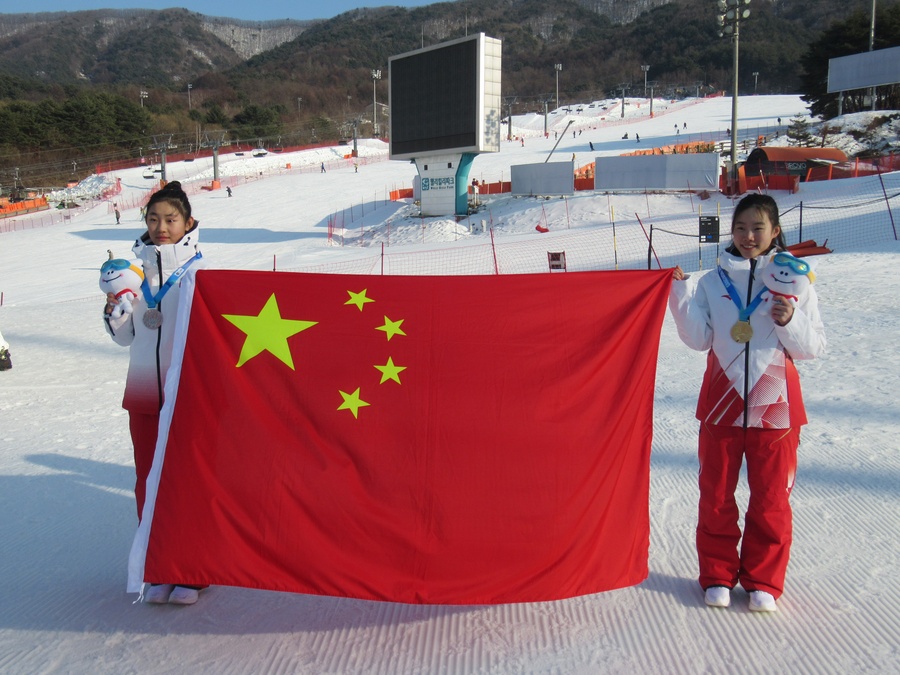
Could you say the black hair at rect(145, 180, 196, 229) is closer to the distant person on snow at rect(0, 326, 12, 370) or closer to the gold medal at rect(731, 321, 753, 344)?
the gold medal at rect(731, 321, 753, 344)

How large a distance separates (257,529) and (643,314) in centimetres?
186

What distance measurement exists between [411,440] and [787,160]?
3087 centimetres

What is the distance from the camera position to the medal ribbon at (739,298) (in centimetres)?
302

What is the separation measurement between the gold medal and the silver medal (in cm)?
249

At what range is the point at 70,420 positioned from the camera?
6.64 meters

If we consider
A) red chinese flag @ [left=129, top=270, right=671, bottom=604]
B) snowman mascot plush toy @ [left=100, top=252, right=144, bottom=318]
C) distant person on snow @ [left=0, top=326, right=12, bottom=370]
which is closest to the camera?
red chinese flag @ [left=129, top=270, right=671, bottom=604]

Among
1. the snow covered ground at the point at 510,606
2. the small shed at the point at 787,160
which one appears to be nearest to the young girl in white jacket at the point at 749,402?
the snow covered ground at the point at 510,606

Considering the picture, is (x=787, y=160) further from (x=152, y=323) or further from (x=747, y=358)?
(x=152, y=323)

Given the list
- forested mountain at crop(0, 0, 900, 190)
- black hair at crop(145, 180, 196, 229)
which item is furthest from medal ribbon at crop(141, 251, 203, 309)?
forested mountain at crop(0, 0, 900, 190)

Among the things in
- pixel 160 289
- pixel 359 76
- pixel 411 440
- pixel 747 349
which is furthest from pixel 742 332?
pixel 359 76

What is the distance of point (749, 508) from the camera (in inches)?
123

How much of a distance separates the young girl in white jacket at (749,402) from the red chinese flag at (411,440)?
0.85 ft

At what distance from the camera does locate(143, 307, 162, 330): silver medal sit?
3.27 metres

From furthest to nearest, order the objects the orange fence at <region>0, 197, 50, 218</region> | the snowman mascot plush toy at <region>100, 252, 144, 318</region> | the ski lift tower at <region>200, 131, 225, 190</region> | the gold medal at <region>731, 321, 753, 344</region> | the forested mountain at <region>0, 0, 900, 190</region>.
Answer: the forested mountain at <region>0, 0, 900, 190</region> < the ski lift tower at <region>200, 131, 225, 190</region> < the orange fence at <region>0, 197, 50, 218</region> < the snowman mascot plush toy at <region>100, 252, 144, 318</region> < the gold medal at <region>731, 321, 753, 344</region>
